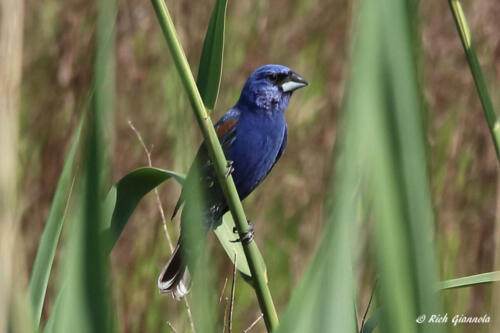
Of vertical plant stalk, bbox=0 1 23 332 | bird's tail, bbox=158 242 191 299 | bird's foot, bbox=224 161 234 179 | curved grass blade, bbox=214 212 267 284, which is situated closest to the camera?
vertical plant stalk, bbox=0 1 23 332

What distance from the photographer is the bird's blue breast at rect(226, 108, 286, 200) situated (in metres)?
2.61

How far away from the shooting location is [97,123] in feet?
2.91

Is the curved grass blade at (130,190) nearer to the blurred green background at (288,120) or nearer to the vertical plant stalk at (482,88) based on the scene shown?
the vertical plant stalk at (482,88)

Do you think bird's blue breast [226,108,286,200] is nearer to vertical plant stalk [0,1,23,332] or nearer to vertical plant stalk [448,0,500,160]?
vertical plant stalk [448,0,500,160]

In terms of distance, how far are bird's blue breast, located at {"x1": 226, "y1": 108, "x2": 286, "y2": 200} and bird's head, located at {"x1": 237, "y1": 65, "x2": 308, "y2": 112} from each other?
2.1 inches

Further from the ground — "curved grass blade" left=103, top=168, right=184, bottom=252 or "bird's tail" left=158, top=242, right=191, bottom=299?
"curved grass blade" left=103, top=168, right=184, bottom=252

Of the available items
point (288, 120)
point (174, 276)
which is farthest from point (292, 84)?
point (174, 276)

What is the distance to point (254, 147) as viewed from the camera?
2605 mm

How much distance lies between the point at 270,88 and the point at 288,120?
2.46ft

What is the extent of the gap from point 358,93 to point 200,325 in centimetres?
35

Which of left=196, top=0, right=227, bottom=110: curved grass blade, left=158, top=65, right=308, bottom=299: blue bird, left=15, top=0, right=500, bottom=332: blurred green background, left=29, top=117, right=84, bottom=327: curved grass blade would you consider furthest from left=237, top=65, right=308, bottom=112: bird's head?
left=29, top=117, right=84, bottom=327: curved grass blade

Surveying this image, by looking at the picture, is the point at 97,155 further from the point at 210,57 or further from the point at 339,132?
the point at 210,57

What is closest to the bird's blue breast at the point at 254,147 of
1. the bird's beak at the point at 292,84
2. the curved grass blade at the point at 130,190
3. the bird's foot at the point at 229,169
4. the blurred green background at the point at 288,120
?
the bird's beak at the point at 292,84

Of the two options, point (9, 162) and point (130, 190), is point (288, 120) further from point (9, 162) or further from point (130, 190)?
point (9, 162)
